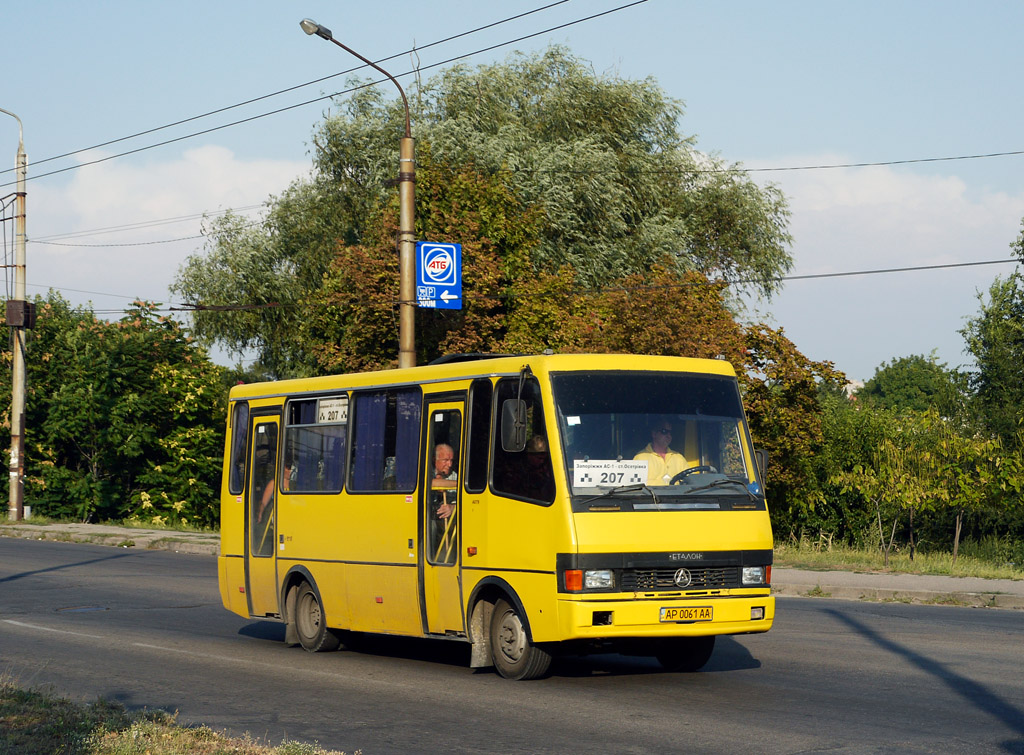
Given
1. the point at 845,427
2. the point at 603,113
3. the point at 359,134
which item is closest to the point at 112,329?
the point at 359,134

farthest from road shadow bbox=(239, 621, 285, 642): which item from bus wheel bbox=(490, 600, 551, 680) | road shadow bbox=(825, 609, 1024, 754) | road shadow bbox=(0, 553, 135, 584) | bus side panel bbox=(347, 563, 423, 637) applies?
road shadow bbox=(0, 553, 135, 584)

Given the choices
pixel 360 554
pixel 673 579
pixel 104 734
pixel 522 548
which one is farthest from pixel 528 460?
pixel 104 734

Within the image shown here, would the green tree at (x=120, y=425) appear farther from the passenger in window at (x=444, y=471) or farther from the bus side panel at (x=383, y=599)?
the passenger in window at (x=444, y=471)

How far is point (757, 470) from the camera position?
1159 centimetres

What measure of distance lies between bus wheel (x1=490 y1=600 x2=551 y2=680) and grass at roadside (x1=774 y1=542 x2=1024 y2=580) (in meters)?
12.6

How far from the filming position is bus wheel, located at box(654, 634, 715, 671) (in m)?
11.8

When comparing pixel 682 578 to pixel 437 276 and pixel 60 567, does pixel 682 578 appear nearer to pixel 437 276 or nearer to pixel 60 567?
pixel 437 276

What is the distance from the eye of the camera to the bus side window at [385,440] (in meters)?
12.6

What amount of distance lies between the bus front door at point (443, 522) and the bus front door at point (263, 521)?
3.14 metres

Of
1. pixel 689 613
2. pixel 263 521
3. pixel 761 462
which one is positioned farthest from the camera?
pixel 263 521

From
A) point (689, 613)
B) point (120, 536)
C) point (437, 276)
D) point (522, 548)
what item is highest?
point (437, 276)

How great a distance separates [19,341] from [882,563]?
2676cm

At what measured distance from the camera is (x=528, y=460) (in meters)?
11.0

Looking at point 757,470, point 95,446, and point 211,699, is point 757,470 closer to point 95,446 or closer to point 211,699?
point 211,699
